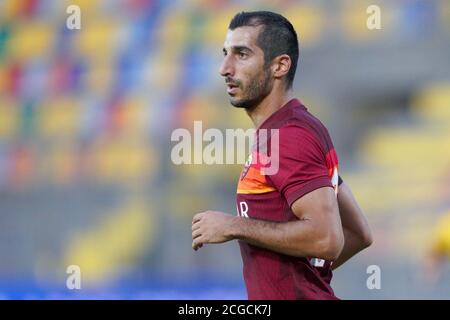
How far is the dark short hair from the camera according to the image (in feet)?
8.02

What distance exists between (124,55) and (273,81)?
3.99 m

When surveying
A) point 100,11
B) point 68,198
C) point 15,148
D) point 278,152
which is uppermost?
point 100,11

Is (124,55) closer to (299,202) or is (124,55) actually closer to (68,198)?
(68,198)

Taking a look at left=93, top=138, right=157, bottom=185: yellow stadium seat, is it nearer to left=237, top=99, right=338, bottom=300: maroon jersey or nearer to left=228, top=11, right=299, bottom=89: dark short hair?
left=228, top=11, right=299, bottom=89: dark short hair

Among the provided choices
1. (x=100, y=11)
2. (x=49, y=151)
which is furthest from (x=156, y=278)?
(x=100, y=11)

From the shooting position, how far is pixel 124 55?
248 inches

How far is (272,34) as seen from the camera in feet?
8.05

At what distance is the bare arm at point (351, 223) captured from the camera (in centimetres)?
259

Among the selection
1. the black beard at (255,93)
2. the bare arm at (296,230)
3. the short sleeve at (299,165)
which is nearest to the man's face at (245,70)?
the black beard at (255,93)

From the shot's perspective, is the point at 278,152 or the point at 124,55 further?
the point at 124,55

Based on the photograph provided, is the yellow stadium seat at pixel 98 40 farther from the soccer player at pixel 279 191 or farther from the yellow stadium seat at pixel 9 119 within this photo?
the soccer player at pixel 279 191

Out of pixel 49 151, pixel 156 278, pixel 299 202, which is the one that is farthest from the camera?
pixel 49 151

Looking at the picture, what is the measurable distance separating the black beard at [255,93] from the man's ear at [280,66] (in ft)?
0.10

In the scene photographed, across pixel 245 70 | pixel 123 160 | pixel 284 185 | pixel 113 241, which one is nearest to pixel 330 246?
pixel 284 185
